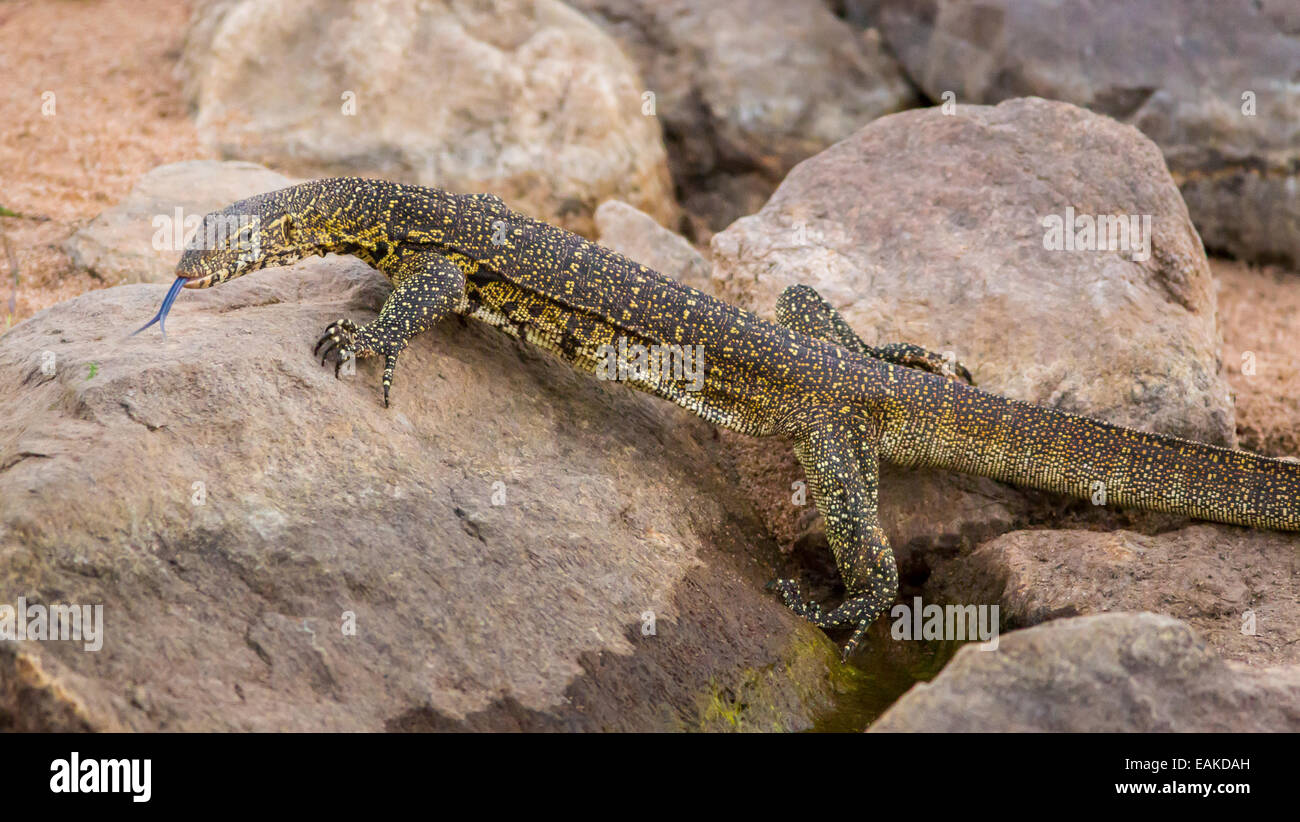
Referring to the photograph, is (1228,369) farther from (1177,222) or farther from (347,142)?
(347,142)

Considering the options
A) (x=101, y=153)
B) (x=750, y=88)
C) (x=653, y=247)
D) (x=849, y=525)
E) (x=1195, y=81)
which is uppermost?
(x=750, y=88)

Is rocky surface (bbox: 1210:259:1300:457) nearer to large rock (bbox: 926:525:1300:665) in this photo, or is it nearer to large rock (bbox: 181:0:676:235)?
large rock (bbox: 926:525:1300:665)

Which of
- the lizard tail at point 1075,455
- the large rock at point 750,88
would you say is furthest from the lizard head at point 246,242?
the large rock at point 750,88

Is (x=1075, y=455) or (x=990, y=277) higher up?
(x=990, y=277)

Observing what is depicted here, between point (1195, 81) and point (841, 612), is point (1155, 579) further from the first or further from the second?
point (1195, 81)

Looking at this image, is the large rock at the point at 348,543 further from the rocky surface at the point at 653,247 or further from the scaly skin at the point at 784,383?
the rocky surface at the point at 653,247

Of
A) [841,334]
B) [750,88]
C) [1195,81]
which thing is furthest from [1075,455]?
[750,88]
